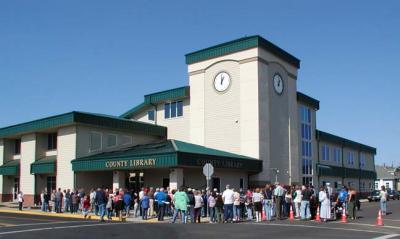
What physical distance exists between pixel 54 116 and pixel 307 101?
22816 millimetres

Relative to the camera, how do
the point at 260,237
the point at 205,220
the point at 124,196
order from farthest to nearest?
the point at 124,196 < the point at 205,220 < the point at 260,237

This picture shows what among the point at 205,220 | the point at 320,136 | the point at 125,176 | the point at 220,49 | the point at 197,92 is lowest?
the point at 205,220

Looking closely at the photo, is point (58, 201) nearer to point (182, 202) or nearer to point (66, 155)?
point (66, 155)

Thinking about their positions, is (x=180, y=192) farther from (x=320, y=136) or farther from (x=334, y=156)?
(x=334, y=156)

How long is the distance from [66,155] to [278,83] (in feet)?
57.7

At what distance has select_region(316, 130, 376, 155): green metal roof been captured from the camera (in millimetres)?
48809

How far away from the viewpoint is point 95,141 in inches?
1438

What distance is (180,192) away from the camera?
2328 centimetres

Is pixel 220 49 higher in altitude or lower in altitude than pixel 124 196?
higher

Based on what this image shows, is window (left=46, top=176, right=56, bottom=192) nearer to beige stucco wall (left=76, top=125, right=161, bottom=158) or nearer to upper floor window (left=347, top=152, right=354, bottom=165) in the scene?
beige stucco wall (left=76, top=125, right=161, bottom=158)

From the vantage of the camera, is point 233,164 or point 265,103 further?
point 265,103

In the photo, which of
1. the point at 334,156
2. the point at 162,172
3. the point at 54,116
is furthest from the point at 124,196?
the point at 334,156

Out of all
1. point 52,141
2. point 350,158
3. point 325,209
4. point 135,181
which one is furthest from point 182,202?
point 350,158

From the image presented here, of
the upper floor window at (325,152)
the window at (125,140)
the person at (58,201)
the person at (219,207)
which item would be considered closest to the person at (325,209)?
the person at (219,207)
